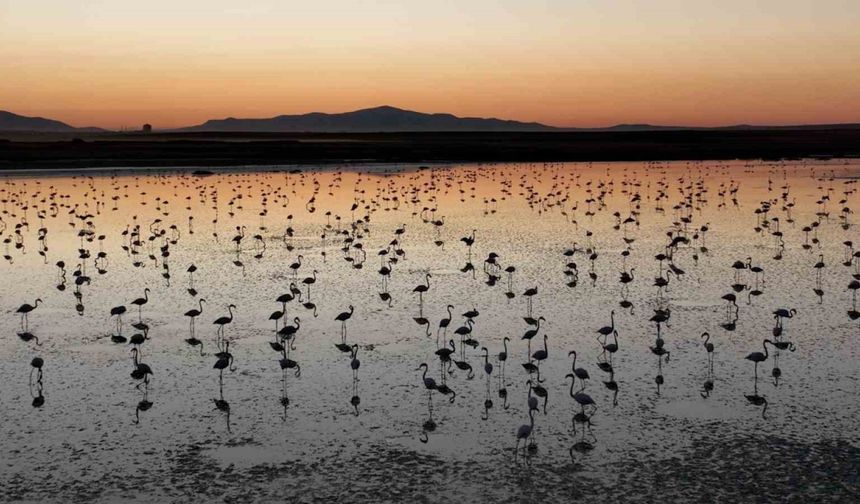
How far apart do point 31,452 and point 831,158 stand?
80.6m

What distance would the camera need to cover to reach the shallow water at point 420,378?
931 cm

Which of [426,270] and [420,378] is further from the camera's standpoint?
[426,270]

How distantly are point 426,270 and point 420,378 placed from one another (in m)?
9.08

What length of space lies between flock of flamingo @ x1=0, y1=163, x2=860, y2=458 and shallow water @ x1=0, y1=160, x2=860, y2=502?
130 mm

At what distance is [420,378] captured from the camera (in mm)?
12789

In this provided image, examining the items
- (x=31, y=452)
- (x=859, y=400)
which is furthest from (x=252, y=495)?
(x=859, y=400)

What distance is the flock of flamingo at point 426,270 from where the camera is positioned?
505 inches

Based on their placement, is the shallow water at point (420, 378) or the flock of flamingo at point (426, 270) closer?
the shallow water at point (420, 378)

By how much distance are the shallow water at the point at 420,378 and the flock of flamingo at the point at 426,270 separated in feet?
0.43

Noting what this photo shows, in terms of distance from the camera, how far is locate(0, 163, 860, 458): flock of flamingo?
12836 millimetres

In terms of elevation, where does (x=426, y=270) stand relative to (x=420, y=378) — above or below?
above

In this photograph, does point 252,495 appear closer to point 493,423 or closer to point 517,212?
point 493,423

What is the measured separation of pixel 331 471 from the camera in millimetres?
9484

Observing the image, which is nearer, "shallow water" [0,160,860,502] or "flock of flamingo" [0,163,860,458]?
"shallow water" [0,160,860,502]
